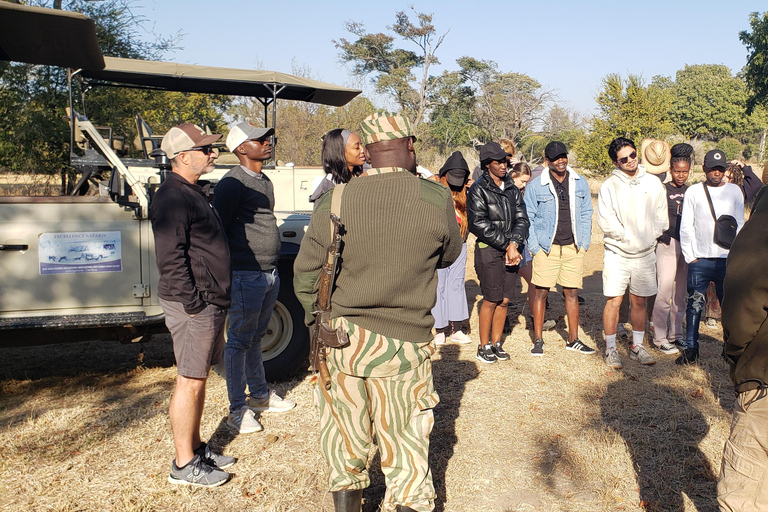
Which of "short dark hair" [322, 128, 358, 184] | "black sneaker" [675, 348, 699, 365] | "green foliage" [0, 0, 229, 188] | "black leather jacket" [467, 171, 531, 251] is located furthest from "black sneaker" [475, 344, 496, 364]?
"green foliage" [0, 0, 229, 188]

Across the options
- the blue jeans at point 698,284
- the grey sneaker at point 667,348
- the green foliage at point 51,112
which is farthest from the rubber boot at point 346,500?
the green foliage at point 51,112

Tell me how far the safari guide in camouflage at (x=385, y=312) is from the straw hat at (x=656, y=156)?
14.1 ft

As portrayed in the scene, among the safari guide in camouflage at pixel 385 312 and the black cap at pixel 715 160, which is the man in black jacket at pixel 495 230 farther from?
the safari guide in camouflage at pixel 385 312

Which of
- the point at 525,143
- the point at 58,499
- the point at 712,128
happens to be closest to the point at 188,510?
the point at 58,499

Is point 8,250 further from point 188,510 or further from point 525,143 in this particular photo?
point 525,143

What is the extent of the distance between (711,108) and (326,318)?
223 feet

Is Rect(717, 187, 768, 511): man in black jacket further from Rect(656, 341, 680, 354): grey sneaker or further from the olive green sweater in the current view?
Rect(656, 341, 680, 354): grey sneaker

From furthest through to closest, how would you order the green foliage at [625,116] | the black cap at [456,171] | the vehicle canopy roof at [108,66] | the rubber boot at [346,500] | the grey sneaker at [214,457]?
1. the green foliage at [625,116]
2. the black cap at [456,171]
3. the vehicle canopy roof at [108,66]
4. the grey sneaker at [214,457]
5. the rubber boot at [346,500]

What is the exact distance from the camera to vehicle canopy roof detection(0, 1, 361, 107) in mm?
4230

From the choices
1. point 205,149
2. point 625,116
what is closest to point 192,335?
point 205,149

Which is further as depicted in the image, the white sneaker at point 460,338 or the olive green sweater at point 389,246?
the white sneaker at point 460,338

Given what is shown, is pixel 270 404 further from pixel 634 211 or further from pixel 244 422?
pixel 634 211

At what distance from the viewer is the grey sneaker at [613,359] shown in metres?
5.66

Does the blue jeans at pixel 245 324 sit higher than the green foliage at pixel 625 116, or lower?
lower
